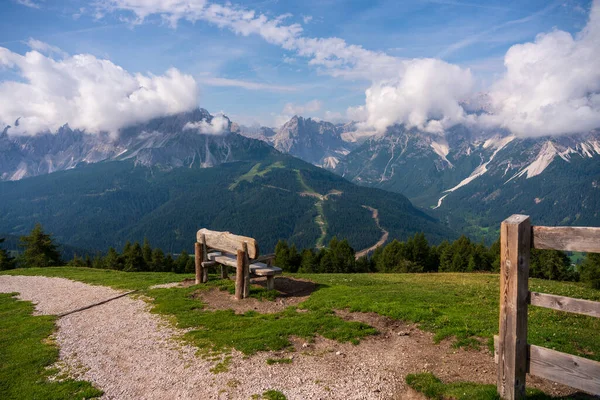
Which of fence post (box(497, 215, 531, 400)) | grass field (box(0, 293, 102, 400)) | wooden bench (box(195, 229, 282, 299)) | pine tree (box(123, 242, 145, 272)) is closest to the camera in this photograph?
fence post (box(497, 215, 531, 400))

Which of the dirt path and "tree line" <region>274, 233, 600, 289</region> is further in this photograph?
"tree line" <region>274, 233, 600, 289</region>

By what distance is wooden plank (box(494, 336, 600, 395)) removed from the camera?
24.2 ft

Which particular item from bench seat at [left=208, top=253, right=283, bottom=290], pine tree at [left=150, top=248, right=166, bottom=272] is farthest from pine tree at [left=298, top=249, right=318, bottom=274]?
bench seat at [left=208, top=253, right=283, bottom=290]

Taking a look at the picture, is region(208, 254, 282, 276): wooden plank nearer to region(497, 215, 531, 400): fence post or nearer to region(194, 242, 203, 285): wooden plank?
region(194, 242, 203, 285): wooden plank

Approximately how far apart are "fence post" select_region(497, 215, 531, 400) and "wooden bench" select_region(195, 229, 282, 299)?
13376 millimetres

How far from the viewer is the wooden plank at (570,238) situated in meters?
7.30

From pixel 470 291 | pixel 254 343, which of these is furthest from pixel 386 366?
pixel 470 291

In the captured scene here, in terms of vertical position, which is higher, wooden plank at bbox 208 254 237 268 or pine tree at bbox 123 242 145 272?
wooden plank at bbox 208 254 237 268

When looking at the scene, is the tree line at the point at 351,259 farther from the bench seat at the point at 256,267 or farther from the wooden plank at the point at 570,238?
the wooden plank at the point at 570,238

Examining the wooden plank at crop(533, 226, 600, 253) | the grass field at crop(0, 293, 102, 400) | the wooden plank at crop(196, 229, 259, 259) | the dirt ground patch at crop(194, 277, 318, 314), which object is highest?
the wooden plank at crop(533, 226, 600, 253)

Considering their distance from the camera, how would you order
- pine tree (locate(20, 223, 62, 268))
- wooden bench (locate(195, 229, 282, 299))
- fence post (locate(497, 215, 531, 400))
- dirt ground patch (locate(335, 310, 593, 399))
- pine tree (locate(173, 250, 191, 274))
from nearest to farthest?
fence post (locate(497, 215, 531, 400)) → dirt ground patch (locate(335, 310, 593, 399)) → wooden bench (locate(195, 229, 282, 299)) → pine tree (locate(20, 223, 62, 268)) → pine tree (locate(173, 250, 191, 274))

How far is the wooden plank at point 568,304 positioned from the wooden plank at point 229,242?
13.8m

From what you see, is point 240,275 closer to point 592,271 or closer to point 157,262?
point 592,271

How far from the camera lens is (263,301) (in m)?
19.6
